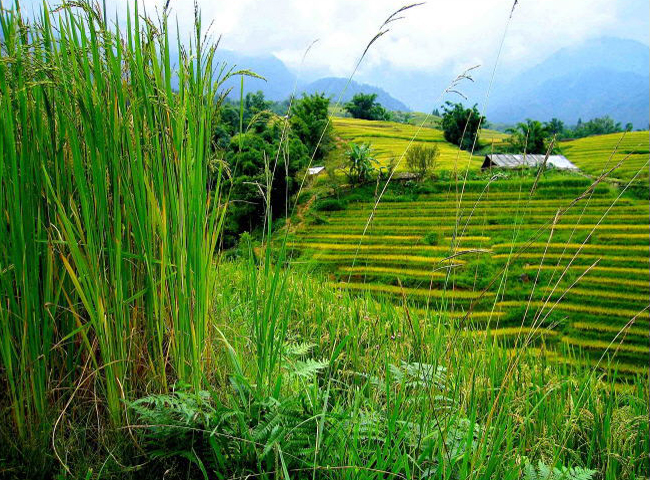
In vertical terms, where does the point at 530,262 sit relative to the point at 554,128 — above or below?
below

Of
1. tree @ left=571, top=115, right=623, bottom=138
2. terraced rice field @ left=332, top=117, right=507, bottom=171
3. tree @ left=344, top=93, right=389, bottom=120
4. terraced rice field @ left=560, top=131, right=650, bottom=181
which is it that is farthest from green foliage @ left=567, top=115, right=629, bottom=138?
terraced rice field @ left=332, top=117, right=507, bottom=171

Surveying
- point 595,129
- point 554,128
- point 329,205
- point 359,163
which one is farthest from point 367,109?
point 595,129

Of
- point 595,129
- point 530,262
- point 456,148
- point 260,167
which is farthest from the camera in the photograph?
point 595,129

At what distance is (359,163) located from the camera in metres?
23.1

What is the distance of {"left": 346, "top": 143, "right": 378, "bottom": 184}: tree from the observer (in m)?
22.1

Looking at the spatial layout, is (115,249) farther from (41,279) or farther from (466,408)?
(466,408)

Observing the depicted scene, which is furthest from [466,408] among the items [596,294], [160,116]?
[596,294]

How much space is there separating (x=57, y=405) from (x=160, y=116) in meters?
0.91

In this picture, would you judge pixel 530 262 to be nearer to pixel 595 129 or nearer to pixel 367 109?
pixel 367 109

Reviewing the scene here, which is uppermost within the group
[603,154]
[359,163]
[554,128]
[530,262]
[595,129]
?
[595,129]

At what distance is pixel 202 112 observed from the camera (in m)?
1.32

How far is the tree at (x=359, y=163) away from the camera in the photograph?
72.4 ft

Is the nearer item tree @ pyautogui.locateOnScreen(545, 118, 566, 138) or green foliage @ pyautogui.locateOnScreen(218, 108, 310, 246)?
green foliage @ pyautogui.locateOnScreen(218, 108, 310, 246)

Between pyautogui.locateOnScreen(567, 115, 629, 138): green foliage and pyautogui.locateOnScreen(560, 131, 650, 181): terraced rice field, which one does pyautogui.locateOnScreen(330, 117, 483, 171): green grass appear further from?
pyautogui.locateOnScreen(567, 115, 629, 138): green foliage
